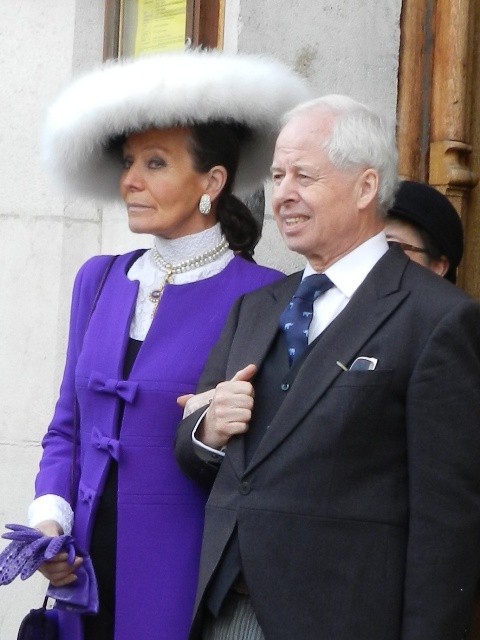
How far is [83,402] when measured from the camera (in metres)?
3.32

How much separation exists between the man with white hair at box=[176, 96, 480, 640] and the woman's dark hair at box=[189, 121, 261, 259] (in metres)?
0.66

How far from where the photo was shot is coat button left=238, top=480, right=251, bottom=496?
2.73m

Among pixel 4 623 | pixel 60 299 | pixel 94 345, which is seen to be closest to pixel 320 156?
pixel 94 345

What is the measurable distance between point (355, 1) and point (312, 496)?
86.7 inches

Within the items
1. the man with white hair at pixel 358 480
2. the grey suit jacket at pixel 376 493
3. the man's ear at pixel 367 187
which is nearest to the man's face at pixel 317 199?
the man's ear at pixel 367 187

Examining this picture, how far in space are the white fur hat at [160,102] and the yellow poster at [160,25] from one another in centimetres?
89

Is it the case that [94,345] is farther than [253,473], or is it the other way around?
[94,345]

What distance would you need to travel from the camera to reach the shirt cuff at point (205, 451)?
2910 mm

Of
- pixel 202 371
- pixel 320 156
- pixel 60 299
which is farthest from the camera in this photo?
pixel 60 299

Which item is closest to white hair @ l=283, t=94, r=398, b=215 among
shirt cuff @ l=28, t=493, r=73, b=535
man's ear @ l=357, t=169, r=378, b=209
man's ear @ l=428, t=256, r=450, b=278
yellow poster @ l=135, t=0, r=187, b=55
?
man's ear @ l=357, t=169, r=378, b=209

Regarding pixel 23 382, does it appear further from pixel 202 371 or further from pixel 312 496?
pixel 312 496

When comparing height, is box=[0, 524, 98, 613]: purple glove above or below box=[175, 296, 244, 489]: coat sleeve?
below

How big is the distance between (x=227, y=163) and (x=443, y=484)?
3.86 ft

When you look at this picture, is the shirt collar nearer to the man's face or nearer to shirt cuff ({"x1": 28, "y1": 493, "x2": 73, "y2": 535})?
the man's face
